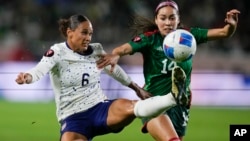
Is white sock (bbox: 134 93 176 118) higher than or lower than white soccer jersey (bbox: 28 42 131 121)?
lower

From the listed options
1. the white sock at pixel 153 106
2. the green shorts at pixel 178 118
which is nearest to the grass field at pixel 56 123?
the green shorts at pixel 178 118

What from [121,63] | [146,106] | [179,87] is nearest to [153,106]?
[146,106]

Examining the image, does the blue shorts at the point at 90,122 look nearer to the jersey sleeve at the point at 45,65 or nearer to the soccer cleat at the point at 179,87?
the jersey sleeve at the point at 45,65

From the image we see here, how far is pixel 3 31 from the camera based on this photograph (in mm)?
18016

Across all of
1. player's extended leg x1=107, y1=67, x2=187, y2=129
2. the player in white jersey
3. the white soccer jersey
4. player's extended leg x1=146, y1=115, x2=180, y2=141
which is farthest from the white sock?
the white soccer jersey

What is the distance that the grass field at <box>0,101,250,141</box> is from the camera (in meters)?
11.2

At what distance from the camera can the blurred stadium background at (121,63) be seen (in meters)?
12.6

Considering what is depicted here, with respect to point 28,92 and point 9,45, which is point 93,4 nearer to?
point 9,45

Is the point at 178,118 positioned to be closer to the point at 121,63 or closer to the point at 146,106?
the point at 146,106

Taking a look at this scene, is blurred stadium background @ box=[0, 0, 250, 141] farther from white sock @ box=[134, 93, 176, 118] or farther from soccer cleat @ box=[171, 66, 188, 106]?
soccer cleat @ box=[171, 66, 188, 106]

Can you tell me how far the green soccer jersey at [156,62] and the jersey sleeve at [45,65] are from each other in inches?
29.3

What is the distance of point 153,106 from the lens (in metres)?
6.26

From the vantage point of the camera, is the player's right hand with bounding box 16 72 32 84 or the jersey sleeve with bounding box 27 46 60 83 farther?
the jersey sleeve with bounding box 27 46 60 83

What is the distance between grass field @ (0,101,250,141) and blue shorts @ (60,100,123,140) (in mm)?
4041
